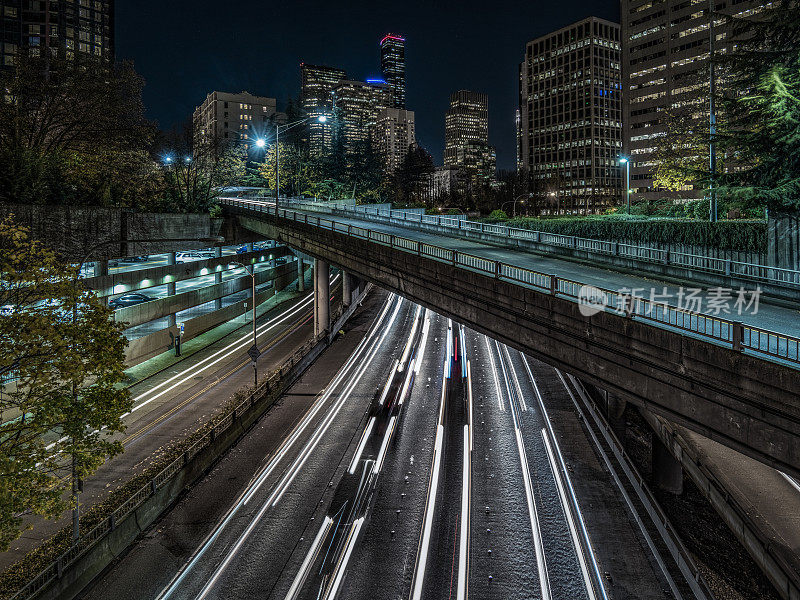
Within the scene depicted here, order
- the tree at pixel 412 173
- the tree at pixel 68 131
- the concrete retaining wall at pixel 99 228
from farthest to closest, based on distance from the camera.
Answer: the tree at pixel 412 173 < the tree at pixel 68 131 < the concrete retaining wall at pixel 99 228

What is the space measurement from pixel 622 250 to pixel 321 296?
2091cm

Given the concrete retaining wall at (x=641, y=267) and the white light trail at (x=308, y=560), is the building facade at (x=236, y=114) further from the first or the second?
the white light trail at (x=308, y=560)

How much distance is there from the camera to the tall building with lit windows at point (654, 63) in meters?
107

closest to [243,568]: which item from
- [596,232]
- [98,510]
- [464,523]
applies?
[98,510]

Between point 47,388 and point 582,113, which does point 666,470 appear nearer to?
point 47,388

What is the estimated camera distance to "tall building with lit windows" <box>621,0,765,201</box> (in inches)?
4214

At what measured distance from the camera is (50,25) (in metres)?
93.6

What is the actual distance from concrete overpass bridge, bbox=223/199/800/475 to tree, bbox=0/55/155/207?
27.3 m

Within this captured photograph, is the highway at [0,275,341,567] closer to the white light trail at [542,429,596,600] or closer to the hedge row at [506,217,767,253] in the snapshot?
the white light trail at [542,429,596,600]

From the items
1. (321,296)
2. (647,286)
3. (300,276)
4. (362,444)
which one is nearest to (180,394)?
(362,444)

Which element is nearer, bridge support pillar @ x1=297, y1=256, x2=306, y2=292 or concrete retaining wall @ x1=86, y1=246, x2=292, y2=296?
concrete retaining wall @ x1=86, y1=246, x2=292, y2=296

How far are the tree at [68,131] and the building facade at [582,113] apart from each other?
12390cm

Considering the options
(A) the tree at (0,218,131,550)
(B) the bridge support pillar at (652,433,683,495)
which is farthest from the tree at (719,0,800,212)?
(A) the tree at (0,218,131,550)

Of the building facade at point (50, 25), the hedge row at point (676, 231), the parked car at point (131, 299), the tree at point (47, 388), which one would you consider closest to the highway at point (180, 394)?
the parked car at point (131, 299)
